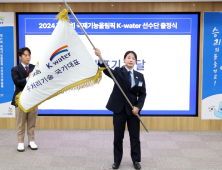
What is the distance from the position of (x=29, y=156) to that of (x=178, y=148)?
2.18 metres

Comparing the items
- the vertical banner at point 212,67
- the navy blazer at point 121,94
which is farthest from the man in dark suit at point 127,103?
the vertical banner at point 212,67

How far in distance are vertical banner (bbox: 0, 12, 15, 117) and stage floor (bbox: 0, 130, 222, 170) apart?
507 millimetres

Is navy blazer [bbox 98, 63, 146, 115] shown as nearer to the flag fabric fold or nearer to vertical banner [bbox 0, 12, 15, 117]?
the flag fabric fold

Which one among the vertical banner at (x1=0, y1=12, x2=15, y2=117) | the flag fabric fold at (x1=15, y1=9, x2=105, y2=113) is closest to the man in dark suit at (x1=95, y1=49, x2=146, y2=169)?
the flag fabric fold at (x1=15, y1=9, x2=105, y2=113)

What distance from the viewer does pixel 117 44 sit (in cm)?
493

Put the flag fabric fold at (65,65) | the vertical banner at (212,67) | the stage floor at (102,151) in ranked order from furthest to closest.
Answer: the vertical banner at (212,67) → the stage floor at (102,151) → the flag fabric fold at (65,65)

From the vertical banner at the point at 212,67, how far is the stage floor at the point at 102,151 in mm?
479

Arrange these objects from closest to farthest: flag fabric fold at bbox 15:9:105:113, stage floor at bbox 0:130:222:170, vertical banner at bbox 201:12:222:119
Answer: flag fabric fold at bbox 15:9:105:113 → stage floor at bbox 0:130:222:170 → vertical banner at bbox 201:12:222:119

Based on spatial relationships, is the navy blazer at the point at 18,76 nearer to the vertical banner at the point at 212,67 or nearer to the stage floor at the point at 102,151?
the stage floor at the point at 102,151

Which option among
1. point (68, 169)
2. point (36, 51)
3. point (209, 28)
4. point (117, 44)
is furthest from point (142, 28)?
point (68, 169)

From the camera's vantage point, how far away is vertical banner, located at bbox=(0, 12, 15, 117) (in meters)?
4.88

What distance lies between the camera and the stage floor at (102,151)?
125 inches

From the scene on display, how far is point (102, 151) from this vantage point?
3.71 m

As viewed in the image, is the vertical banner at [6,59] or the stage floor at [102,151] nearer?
the stage floor at [102,151]
